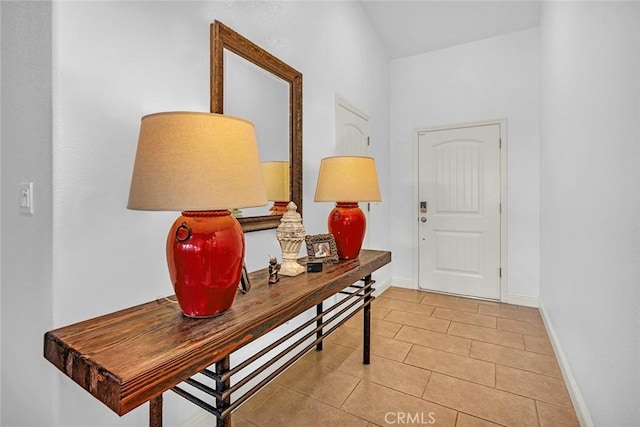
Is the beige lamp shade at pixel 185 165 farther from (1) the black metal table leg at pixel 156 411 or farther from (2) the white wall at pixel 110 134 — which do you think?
(1) the black metal table leg at pixel 156 411

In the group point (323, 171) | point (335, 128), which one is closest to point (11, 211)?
point (323, 171)

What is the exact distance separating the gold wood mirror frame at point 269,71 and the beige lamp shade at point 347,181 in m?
0.28

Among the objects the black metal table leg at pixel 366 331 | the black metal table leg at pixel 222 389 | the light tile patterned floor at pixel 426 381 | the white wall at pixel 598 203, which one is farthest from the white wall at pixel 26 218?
the white wall at pixel 598 203

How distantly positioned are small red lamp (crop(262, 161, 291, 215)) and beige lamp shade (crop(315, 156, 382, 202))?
0.25m

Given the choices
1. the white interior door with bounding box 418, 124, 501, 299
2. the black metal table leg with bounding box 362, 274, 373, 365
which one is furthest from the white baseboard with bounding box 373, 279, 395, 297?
the black metal table leg with bounding box 362, 274, 373, 365

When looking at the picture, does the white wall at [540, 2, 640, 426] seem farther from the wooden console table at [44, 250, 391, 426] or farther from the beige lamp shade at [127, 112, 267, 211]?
the beige lamp shade at [127, 112, 267, 211]

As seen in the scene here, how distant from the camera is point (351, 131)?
10.7 feet

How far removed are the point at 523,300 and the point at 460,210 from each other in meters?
1.18

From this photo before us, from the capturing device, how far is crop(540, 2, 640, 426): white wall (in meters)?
1.15

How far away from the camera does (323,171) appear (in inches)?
84.4

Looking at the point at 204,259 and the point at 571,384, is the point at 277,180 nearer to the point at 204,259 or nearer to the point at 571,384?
the point at 204,259

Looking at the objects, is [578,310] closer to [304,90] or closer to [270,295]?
[270,295]

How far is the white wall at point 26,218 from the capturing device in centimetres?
112

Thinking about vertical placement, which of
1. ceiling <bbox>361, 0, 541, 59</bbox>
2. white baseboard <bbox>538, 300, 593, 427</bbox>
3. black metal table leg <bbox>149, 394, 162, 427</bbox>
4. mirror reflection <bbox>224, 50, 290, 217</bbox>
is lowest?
white baseboard <bbox>538, 300, 593, 427</bbox>
